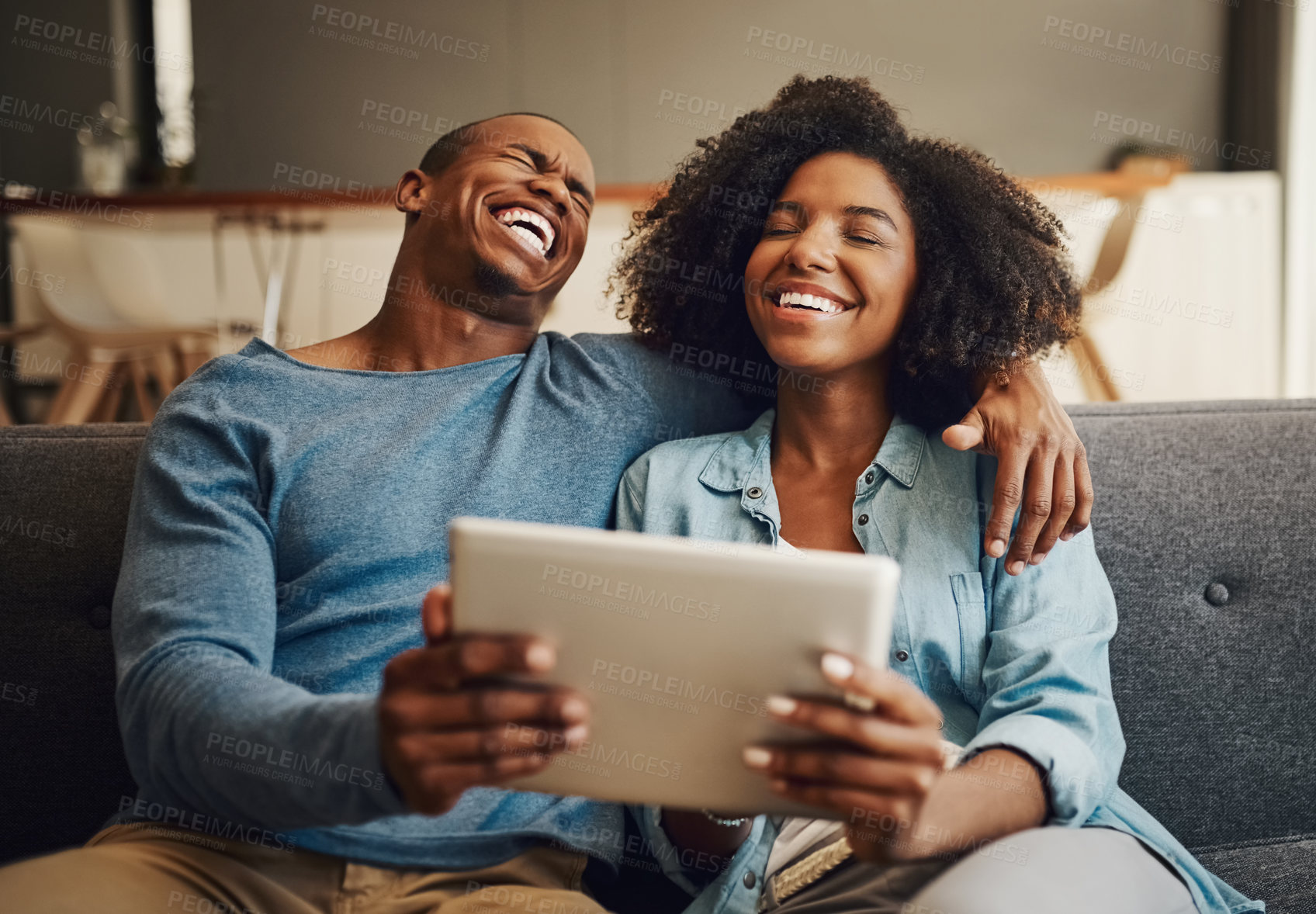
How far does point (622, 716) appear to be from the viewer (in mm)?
748

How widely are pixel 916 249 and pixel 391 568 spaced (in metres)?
0.71

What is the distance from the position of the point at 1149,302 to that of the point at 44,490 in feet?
15.3

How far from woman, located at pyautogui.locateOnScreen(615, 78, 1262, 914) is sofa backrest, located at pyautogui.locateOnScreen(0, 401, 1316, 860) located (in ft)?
0.72

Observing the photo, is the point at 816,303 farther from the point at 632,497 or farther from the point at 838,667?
the point at 838,667

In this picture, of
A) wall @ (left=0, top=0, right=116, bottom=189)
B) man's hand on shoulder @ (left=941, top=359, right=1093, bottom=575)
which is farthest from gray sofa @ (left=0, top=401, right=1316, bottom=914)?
wall @ (left=0, top=0, right=116, bottom=189)

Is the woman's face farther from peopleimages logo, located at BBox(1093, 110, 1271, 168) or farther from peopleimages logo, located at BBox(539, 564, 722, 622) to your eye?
peopleimages logo, located at BBox(1093, 110, 1271, 168)

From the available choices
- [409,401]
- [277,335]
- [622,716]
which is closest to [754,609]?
[622,716]

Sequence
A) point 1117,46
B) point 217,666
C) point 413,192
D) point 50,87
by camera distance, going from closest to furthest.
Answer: point 217,666 → point 413,192 → point 50,87 → point 1117,46

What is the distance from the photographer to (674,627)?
0.70 metres

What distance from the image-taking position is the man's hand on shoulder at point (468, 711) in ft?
2.30

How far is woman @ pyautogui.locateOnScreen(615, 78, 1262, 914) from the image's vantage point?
2.61 ft

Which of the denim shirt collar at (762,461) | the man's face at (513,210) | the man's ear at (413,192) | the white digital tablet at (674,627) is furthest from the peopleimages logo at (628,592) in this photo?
the man's ear at (413,192)

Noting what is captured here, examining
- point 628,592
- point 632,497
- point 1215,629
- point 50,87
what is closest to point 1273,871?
point 1215,629

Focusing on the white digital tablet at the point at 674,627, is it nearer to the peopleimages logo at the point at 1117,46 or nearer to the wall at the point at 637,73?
the wall at the point at 637,73
